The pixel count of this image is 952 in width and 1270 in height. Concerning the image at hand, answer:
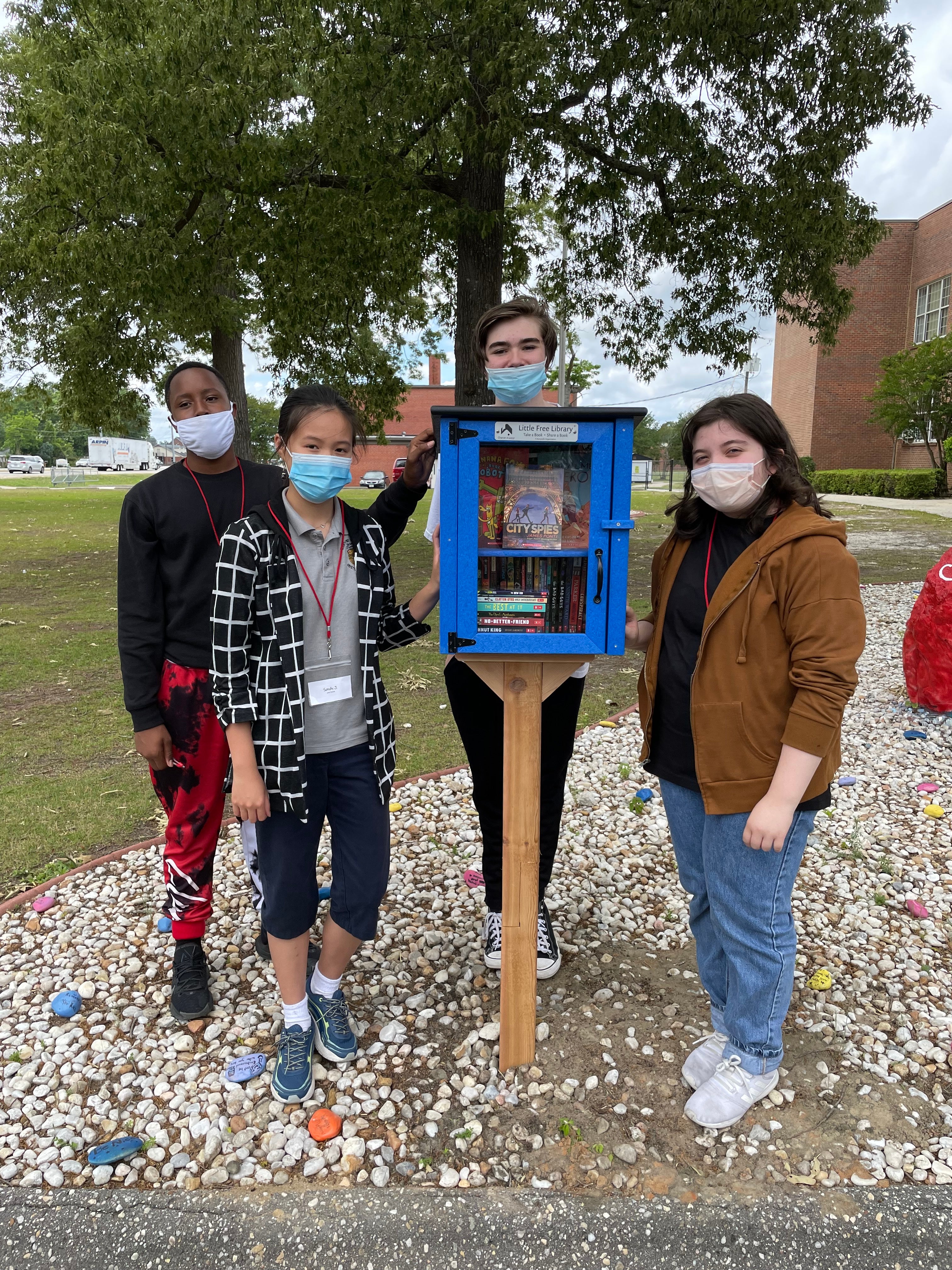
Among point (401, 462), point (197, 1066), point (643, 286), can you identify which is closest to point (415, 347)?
point (643, 286)

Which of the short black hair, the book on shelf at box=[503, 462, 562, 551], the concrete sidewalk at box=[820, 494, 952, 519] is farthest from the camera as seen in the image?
the concrete sidewalk at box=[820, 494, 952, 519]

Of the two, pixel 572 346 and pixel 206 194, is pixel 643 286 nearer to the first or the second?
pixel 206 194

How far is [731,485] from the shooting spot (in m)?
2.08

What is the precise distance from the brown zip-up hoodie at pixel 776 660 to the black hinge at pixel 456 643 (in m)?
0.60

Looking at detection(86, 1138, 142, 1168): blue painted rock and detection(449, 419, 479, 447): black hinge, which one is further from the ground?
detection(449, 419, 479, 447): black hinge

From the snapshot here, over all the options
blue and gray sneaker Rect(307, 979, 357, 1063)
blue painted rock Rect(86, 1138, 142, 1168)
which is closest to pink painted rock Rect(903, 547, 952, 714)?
blue and gray sneaker Rect(307, 979, 357, 1063)

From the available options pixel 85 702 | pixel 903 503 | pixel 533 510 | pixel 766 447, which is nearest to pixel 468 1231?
pixel 533 510

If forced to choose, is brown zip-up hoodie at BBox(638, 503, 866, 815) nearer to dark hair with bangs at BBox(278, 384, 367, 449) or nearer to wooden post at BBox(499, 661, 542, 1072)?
wooden post at BBox(499, 661, 542, 1072)

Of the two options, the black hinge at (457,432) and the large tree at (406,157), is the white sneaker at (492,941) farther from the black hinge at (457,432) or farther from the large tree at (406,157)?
the large tree at (406,157)

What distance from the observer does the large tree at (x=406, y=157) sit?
23.6 ft

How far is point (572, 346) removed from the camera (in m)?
19.0

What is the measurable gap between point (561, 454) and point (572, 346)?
1811cm

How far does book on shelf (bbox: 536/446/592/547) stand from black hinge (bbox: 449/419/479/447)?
19 centimetres

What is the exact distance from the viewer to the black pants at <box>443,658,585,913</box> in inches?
108
